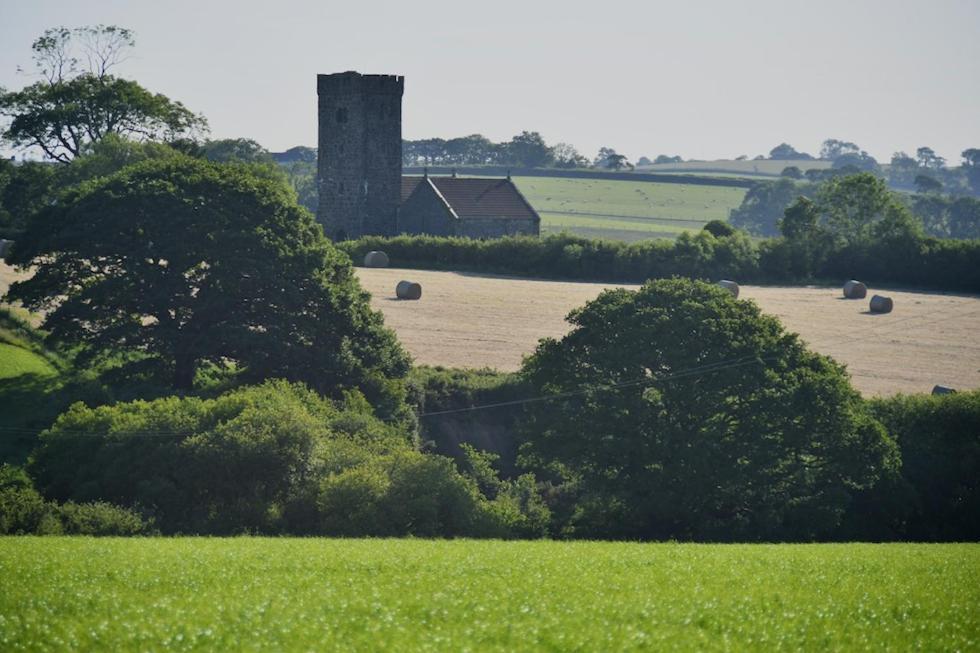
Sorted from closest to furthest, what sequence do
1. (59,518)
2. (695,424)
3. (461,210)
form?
1. (59,518)
2. (695,424)
3. (461,210)

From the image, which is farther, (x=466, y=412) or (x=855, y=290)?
(x=855, y=290)

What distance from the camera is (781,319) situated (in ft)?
247

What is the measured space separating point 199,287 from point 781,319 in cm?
3902

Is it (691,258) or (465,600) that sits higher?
(691,258)

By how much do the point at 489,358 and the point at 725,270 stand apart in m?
40.3

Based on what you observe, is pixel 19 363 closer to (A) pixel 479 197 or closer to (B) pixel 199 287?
(B) pixel 199 287

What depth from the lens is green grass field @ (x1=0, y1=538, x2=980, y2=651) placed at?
1812cm

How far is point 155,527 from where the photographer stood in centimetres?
3534

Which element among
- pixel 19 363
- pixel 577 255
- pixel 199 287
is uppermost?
pixel 577 255

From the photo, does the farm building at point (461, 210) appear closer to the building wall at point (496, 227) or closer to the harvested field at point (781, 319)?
the building wall at point (496, 227)

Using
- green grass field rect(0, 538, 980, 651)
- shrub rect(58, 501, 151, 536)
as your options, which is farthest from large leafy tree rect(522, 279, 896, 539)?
shrub rect(58, 501, 151, 536)

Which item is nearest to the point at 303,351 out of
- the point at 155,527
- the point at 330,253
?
the point at 330,253

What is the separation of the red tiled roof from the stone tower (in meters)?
5.63

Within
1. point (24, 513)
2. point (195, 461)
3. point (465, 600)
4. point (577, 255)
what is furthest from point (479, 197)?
point (465, 600)
